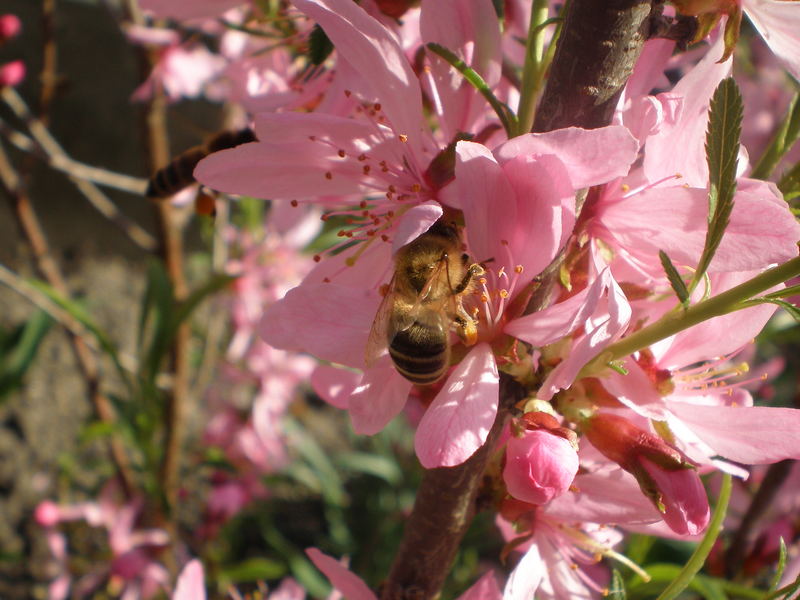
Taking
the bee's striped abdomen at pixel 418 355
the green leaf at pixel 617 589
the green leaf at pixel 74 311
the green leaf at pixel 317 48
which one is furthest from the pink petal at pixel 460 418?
the green leaf at pixel 74 311

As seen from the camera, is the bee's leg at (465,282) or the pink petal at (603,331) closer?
the pink petal at (603,331)

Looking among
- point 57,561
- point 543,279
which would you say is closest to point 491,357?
point 543,279

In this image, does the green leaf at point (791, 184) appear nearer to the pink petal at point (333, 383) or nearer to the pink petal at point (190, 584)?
the pink petal at point (333, 383)

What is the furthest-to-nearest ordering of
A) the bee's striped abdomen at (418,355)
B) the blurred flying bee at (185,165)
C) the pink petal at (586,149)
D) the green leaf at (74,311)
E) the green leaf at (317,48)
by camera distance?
the green leaf at (74,311) → the blurred flying bee at (185,165) → the green leaf at (317,48) → the bee's striped abdomen at (418,355) → the pink petal at (586,149)

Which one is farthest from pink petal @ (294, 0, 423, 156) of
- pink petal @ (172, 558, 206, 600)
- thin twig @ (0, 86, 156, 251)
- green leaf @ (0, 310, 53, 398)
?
green leaf @ (0, 310, 53, 398)

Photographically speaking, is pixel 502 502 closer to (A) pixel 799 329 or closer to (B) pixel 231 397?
(A) pixel 799 329
